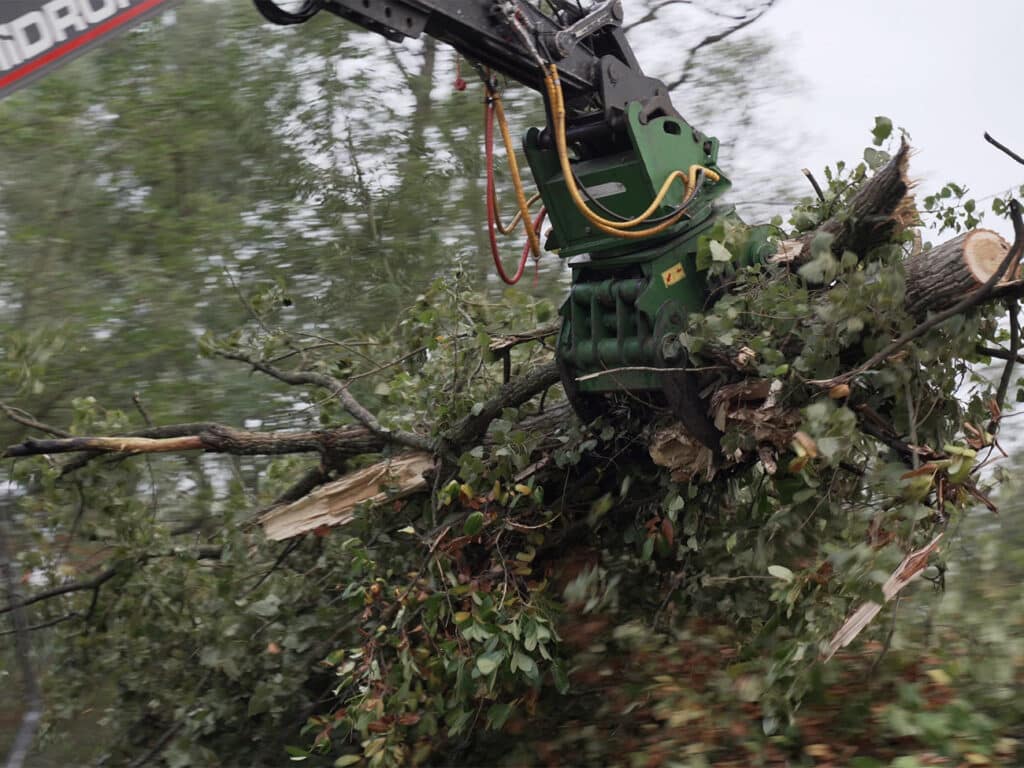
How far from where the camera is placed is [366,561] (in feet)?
15.4

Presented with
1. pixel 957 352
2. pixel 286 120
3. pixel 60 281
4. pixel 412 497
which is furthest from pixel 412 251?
pixel 957 352

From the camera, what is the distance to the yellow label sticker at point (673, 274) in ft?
13.8

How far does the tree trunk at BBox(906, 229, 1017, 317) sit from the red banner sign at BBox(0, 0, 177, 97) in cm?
242

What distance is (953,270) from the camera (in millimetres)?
3518

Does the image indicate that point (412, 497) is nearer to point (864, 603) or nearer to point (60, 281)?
point (864, 603)

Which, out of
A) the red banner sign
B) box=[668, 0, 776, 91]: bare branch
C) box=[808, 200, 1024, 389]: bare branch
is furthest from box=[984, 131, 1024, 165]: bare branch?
box=[668, 0, 776, 91]: bare branch

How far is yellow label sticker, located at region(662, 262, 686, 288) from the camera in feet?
13.8

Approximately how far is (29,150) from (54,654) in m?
3.25

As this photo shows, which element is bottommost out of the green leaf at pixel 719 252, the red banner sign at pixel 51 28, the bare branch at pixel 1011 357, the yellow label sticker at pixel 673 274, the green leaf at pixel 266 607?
the green leaf at pixel 266 607

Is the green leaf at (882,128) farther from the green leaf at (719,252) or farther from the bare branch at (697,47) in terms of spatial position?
the bare branch at (697,47)

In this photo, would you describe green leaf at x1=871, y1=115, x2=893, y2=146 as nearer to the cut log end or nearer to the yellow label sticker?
the cut log end

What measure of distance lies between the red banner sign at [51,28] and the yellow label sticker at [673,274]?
2.16 metres

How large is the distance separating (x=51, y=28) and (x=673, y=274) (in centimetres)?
241

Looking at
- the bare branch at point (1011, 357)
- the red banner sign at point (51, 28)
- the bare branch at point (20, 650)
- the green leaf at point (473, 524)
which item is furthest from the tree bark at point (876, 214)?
the bare branch at point (20, 650)
